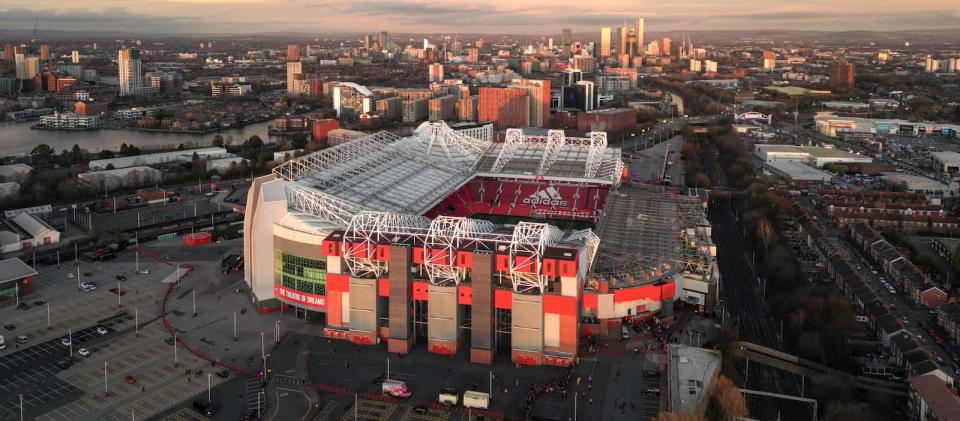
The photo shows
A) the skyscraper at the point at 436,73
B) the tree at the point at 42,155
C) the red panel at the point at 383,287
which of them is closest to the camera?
the red panel at the point at 383,287

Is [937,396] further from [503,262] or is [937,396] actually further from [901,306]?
[503,262]

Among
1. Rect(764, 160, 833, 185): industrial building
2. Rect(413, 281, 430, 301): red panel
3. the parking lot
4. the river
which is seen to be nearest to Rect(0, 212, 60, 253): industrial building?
the parking lot

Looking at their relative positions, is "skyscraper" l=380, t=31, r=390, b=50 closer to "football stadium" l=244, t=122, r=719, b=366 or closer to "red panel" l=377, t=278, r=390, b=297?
"football stadium" l=244, t=122, r=719, b=366

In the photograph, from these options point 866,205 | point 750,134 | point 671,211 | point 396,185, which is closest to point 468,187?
point 396,185

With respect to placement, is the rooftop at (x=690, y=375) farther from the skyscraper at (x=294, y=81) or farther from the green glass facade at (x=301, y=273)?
the skyscraper at (x=294, y=81)

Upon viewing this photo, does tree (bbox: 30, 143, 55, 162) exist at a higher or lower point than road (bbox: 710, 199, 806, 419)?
higher

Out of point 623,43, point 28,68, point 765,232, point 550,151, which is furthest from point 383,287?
point 623,43

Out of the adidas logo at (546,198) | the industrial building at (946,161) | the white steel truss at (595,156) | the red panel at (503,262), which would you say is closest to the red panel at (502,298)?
the red panel at (503,262)
